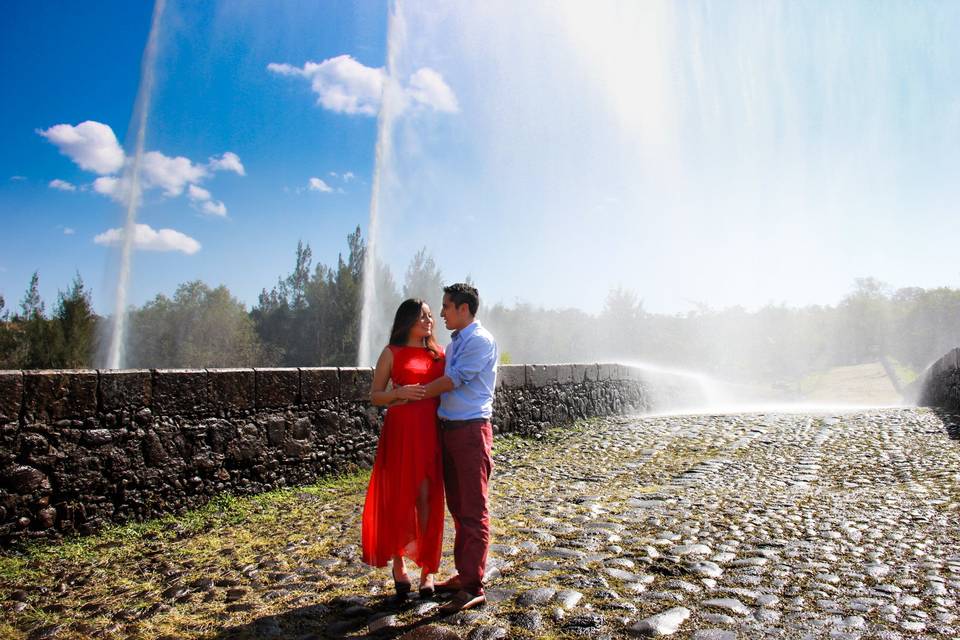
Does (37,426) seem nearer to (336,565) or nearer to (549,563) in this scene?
(336,565)

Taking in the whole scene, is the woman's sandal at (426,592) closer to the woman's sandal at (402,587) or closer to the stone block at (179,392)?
the woman's sandal at (402,587)

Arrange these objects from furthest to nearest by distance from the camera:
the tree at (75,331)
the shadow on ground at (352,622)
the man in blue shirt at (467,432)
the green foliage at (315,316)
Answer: the green foliage at (315,316) → the tree at (75,331) → the man in blue shirt at (467,432) → the shadow on ground at (352,622)

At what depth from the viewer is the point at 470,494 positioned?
127 inches

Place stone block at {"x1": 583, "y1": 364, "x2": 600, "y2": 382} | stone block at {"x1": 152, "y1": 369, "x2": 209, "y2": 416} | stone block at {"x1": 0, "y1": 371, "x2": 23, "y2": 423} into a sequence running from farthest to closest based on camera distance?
stone block at {"x1": 583, "y1": 364, "x2": 600, "y2": 382} < stone block at {"x1": 152, "y1": 369, "x2": 209, "y2": 416} < stone block at {"x1": 0, "y1": 371, "x2": 23, "y2": 423}

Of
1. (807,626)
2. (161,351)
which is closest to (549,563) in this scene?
(807,626)

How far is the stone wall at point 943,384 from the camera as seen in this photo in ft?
39.5

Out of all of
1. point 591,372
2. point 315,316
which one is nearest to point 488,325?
point 315,316

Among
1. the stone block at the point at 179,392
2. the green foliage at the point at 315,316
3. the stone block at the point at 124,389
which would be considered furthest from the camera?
the green foliage at the point at 315,316

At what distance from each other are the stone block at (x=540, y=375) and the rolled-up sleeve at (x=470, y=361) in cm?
700

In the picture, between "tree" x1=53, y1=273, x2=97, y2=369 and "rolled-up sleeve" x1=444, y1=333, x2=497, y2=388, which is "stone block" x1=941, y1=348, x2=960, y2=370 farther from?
"tree" x1=53, y1=273, x2=97, y2=369

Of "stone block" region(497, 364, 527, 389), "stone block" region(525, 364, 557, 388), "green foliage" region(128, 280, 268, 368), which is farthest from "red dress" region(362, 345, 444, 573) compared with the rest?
"green foliage" region(128, 280, 268, 368)

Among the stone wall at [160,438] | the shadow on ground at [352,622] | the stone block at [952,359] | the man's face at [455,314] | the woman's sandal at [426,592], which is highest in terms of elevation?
the stone block at [952,359]

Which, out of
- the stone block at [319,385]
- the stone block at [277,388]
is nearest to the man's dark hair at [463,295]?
the stone block at [277,388]

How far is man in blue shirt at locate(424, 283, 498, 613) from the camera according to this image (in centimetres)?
320
